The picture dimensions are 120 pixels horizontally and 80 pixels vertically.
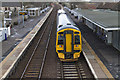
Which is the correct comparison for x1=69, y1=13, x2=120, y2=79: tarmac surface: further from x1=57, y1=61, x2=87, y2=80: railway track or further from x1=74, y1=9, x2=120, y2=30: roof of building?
x1=74, y1=9, x2=120, y2=30: roof of building

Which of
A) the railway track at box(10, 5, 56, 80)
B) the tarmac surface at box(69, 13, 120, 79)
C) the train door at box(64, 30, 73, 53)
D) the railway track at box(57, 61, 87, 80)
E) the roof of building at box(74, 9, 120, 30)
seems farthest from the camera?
the roof of building at box(74, 9, 120, 30)

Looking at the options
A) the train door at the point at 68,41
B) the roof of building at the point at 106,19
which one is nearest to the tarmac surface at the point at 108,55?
the roof of building at the point at 106,19

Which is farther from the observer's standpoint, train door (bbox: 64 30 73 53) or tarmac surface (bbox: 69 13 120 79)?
train door (bbox: 64 30 73 53)

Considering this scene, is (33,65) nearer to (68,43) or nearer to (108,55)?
(68,43)

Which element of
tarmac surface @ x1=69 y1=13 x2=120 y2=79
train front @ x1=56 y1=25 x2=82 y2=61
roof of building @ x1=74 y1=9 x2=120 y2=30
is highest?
roof of building @ x1=74 y1=9 x2=120 y2=30

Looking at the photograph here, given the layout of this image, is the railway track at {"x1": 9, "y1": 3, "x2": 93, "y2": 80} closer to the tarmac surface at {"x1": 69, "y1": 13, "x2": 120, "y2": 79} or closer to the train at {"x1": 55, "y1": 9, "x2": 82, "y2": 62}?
the train at {"x1": 55, "y1": 9, "x2": 82, "y2": 62}

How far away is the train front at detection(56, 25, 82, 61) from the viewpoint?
13766 millimetres

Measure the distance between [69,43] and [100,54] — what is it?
4.59 meters

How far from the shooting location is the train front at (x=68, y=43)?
13.8m

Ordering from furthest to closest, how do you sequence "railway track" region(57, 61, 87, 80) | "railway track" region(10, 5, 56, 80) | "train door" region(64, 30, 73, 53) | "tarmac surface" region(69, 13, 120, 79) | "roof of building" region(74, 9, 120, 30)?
"roof of building" region(74, 9, 120, 30)
"train door" region(64, 30, 73, 53)
"tarmac surface" region(69, 13, 120, 79)
"railway track" region(10, 5, 56, 80)
"railway track" region(57, 61, 87, 80)

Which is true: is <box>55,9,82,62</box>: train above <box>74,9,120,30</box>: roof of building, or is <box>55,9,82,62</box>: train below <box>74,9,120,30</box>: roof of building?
below

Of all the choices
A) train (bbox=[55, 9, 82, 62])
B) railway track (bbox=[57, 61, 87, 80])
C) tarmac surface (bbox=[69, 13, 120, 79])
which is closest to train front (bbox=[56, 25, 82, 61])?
train (bbox=[55, 9, 82, 62])

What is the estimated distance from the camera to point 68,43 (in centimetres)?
1388

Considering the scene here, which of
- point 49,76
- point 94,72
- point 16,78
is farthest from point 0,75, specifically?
point 94,72
